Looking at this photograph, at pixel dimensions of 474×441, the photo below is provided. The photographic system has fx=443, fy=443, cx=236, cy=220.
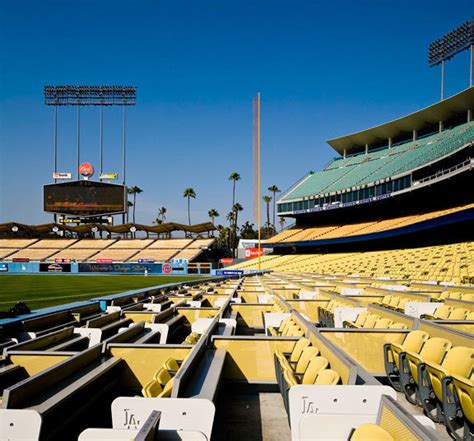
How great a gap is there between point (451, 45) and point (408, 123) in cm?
977

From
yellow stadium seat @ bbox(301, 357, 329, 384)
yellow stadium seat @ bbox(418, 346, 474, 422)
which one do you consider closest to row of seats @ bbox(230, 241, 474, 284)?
yellow stadium seat @ bbox(418, 346, 474, 422)

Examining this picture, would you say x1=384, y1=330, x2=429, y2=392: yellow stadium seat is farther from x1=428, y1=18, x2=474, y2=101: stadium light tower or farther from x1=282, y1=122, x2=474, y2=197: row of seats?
x1=428, y1=18, x2=474, y2=101: stadium light tower

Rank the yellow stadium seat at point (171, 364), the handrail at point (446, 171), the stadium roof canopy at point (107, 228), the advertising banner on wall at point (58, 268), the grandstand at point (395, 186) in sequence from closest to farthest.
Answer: the yellow stadium seat at point (171, 364) < the handrail at point (446, 171) < the grandstand at point (395, 186) < the advertising banner on wall at point (58, 268) < the stadium roof canopy at point (107, 228)

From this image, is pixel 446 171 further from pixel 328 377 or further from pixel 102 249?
pixel 102 249

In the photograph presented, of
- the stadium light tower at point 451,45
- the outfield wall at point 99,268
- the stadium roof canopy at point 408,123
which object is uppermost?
the stadium light tower at point 451,45

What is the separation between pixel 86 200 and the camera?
55.7 metres

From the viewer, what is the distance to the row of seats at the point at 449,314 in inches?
329

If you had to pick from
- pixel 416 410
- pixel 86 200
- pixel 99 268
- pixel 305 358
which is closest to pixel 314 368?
pixel 305 358

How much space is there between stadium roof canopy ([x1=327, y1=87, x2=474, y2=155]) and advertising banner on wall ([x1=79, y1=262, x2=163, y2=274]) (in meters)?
32.3

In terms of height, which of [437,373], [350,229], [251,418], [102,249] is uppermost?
[350,229]

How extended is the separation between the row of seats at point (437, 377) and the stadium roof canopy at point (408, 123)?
1755 inches

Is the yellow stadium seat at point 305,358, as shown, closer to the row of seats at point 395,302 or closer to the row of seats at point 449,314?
the row of seats at point 449,314

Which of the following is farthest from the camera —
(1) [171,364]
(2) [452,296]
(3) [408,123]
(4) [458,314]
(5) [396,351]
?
(3) [408,123]

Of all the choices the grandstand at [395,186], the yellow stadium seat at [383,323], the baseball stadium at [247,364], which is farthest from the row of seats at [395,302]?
the grandstand at [395,186]
